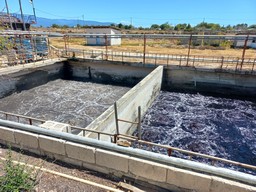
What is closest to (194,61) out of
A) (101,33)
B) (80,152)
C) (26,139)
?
(80,152)

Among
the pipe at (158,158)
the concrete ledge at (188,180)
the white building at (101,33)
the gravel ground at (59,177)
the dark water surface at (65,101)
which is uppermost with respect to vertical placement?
the white building at (101,33)

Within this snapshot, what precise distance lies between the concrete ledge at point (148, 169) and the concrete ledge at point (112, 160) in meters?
0.10

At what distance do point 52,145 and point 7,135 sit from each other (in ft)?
3.63

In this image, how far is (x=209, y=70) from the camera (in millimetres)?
11969

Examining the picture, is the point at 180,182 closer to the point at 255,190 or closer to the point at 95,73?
the point at 255,190

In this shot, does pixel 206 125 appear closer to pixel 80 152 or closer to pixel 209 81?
pixel 209 81

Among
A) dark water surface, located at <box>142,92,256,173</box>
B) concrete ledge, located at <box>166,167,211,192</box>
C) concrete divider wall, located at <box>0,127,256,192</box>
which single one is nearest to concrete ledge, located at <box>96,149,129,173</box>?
concrete divider wall, located at <box>0,127,256,192</box>

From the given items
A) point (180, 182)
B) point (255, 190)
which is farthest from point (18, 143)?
point (255, 190)

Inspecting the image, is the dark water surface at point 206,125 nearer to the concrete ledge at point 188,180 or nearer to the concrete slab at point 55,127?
the concrete slab at point 55,127

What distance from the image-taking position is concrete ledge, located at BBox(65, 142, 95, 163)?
10.6 ft

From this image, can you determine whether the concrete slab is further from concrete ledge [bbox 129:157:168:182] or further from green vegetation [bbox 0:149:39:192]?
concrete ledge [bbox 129:157:168:182]

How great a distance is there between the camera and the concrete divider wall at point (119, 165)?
2679mm

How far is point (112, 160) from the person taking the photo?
310 cm

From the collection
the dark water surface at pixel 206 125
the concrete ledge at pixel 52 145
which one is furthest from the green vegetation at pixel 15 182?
the dark water surface at pixel 206 125
